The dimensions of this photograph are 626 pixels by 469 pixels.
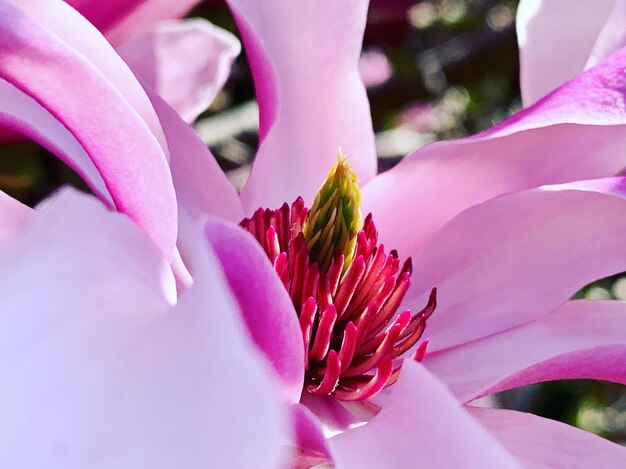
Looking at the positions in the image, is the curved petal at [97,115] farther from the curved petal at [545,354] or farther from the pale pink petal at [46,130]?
the curved petal at [545,354]

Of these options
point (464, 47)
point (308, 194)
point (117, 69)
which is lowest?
point (464, 47)

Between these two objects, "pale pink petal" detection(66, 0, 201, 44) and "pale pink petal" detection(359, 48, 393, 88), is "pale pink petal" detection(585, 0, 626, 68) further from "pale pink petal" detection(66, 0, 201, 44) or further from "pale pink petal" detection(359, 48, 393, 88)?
"pale pink petal" detection(359, 48, 393, 88)

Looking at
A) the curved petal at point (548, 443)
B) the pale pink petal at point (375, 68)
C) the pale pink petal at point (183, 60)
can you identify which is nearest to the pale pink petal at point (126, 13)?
the pale pink petal at point (183, 60)

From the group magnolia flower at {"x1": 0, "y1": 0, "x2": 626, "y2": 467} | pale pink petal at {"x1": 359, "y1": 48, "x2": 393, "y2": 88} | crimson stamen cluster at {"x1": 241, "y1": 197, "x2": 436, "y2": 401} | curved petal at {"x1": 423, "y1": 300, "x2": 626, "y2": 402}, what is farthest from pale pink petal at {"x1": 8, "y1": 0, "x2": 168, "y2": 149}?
pale pink petal at {"x1": 359, "y1": 48, "x2": 393, "y2": 88}

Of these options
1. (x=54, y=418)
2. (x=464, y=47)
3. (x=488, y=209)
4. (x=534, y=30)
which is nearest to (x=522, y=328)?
(x=488, y=209)

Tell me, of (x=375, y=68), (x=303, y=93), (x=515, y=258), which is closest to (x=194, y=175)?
(x=303, y=93)

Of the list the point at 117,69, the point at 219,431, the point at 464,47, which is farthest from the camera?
the point at 464,47

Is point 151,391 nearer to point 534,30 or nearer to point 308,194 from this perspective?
point 308,194

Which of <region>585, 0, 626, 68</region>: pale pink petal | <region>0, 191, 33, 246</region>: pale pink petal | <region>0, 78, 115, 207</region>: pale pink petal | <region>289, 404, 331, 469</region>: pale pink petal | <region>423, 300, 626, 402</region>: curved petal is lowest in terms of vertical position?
<region>423, 300, 626, 402</region>: curved petal
